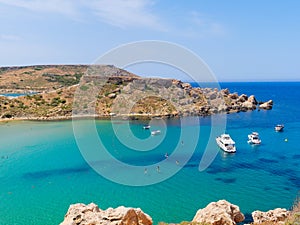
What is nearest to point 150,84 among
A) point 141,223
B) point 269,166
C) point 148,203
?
point 269,166

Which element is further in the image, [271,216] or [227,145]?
[227,145]

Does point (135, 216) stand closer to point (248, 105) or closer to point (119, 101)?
point (119, 101)

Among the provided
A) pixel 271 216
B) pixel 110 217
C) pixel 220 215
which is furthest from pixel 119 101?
pixel 110 217

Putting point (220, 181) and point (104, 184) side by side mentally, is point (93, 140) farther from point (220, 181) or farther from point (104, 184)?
point (220, 181)

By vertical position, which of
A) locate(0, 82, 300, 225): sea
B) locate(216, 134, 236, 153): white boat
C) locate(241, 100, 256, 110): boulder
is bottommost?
locate(0, 82, 300, 225): sea

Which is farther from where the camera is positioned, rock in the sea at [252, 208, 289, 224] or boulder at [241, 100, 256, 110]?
boulder at [241, 100, 256, 110]

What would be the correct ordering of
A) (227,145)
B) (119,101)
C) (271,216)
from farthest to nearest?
(119,101) → (227,145) → (271,216)

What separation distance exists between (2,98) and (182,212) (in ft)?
210

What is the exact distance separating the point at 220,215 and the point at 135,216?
195 inches

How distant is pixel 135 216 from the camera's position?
49.5 ft

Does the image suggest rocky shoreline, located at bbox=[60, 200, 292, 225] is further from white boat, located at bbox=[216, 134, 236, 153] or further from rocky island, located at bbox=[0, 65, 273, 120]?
rocky island, located at bbox=[0, 65, 273, 120]

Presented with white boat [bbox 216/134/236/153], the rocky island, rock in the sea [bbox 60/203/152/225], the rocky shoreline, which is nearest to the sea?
white boat [bbox 216/134/236/153]

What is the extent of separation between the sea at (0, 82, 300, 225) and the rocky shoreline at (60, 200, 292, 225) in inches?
182

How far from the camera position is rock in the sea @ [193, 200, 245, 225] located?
1634 cm
